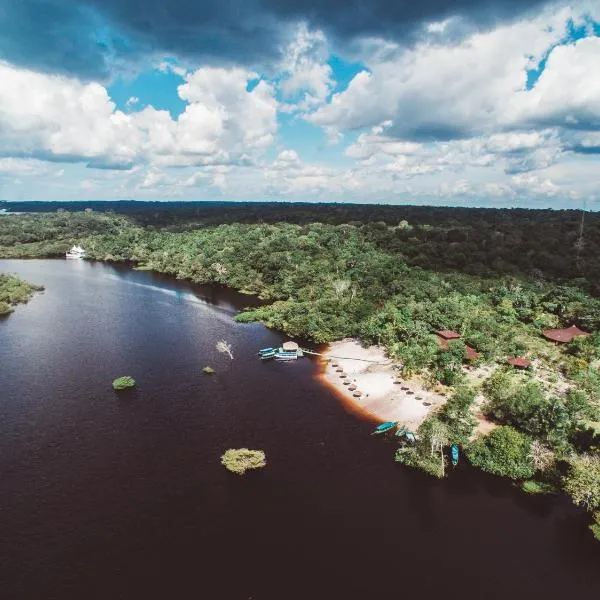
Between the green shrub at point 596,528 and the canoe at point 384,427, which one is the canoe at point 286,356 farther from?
the green shrub at point 596,528

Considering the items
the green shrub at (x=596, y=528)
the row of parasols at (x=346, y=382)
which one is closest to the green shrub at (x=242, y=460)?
the row of parasols at (x=346, y=382)

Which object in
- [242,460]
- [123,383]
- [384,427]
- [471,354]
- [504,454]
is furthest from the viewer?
[471,354]

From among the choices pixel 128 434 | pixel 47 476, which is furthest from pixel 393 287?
pixel 47 476

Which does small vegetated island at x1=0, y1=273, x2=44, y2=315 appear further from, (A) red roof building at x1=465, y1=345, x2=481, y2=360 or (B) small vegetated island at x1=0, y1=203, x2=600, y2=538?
(A) red roof building at x1=465, y1=345, x2=481, y2=360

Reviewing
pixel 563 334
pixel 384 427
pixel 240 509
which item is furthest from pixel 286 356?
pixel 563 334

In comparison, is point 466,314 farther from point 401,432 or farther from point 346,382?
point 401,432
